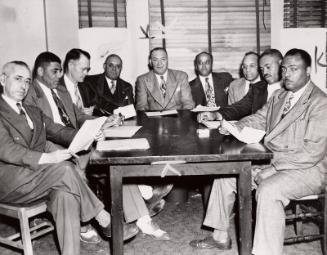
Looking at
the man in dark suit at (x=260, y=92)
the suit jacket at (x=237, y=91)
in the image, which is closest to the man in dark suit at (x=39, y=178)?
the man in dark suit at (x=260, y=92)

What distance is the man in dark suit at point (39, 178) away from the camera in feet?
8.63

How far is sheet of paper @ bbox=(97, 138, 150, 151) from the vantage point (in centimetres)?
255

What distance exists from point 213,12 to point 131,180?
363cm

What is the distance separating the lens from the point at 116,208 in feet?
8.46

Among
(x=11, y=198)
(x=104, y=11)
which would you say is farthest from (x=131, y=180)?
(x=104, y=11)

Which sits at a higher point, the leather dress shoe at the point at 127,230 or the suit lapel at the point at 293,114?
the suit lapel at the point at 293,114

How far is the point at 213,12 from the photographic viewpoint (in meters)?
6.01

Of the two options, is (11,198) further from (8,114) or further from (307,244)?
(307,244)

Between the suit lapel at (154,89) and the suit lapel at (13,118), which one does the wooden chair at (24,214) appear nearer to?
the suit lapel at (13,118)

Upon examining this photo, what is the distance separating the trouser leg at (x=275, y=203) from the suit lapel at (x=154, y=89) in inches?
101

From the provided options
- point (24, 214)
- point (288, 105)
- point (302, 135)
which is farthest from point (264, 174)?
point (24, 214)

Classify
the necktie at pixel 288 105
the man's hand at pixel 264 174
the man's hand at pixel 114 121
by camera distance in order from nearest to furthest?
the man's hand at pixel 264 174, the necktie at pixel 288 105, the man's hand at pixel 114 121

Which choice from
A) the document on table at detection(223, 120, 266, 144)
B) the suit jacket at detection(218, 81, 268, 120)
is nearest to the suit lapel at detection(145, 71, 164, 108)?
the suit jacket at detection(218, 81, 268, 120)

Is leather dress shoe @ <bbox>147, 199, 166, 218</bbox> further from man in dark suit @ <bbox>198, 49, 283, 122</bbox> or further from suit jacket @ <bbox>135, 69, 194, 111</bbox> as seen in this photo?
suit jacket @ <bbox>135, 69, 194, 111</bbox>
